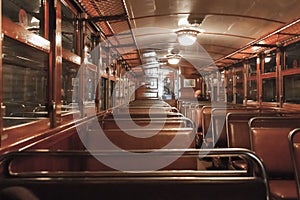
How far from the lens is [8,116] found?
6.30 feet

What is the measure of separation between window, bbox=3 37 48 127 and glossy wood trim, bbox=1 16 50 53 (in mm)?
34

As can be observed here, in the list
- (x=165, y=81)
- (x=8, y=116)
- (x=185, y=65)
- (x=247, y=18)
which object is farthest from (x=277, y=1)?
(x=165, y=81)

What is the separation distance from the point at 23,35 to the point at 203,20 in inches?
138

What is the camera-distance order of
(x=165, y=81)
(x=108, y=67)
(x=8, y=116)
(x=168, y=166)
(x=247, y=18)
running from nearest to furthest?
(x=8, y=116)
(x=168, y=166)
(x=247, y=18)
(x=108, y=67)
(x=165, y=81)

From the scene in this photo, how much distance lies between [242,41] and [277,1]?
2.60m

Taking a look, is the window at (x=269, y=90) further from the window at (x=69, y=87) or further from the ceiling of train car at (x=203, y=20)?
the window at (x=69, y=87)

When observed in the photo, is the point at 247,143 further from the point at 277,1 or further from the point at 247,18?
the point at 247,18

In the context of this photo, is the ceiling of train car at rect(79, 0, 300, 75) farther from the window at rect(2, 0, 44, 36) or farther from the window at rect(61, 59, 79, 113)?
the window at rect(2, 0, 44, 36)

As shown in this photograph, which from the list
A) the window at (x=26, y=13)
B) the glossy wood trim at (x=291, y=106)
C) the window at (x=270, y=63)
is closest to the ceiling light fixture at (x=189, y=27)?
the window at (x=270, y=63)

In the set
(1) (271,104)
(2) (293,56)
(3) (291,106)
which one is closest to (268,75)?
(1) (271,104)

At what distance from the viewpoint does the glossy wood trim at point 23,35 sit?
71.6 inches

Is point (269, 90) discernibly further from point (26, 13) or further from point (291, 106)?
point (26, 13)

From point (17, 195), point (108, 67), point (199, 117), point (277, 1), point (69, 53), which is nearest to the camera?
point (17, 195)

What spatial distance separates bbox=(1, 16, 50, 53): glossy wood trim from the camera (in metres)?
1.82
